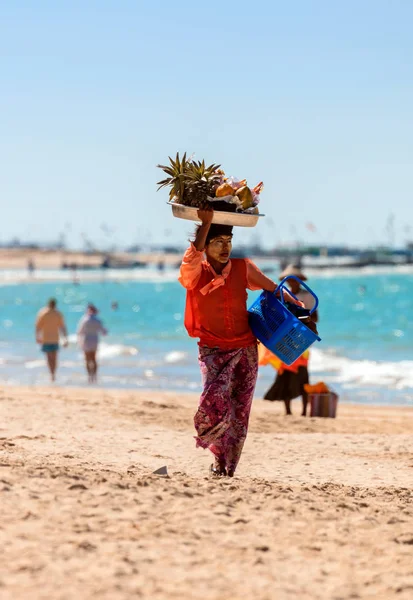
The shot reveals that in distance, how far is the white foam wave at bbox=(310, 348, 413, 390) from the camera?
19.8m

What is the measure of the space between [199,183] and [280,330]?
996 millimetres

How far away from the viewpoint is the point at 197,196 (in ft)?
20.4

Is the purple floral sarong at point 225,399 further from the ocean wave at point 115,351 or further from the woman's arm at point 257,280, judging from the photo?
the ocean wave at point 115,351

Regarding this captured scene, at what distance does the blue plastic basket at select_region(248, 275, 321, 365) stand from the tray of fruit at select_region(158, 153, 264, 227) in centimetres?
49

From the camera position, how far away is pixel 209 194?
6.27 metres

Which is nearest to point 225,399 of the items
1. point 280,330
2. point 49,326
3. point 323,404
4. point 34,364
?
point 280,330

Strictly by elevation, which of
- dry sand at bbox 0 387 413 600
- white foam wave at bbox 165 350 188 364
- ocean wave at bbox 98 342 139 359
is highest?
dry sand at bbox 0 387 413 600

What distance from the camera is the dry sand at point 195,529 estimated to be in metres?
4.16

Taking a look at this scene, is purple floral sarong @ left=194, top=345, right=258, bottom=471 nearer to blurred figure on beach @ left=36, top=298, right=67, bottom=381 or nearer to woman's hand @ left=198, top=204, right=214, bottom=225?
woman's hand @ left=198, top=204, right=214, bottom=225

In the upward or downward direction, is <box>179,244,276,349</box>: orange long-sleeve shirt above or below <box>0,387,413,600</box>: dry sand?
above

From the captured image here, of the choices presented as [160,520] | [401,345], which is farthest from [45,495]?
[401,345]

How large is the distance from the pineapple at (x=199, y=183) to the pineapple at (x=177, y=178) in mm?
21

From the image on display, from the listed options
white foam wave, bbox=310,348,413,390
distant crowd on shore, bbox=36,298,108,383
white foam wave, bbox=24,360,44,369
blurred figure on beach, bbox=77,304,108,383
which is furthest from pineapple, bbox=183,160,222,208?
white foam wave, bbox=24,360,44,369

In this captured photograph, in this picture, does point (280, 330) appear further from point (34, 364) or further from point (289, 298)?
point (34, 364)
